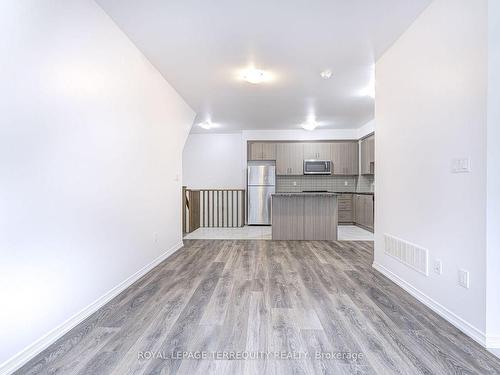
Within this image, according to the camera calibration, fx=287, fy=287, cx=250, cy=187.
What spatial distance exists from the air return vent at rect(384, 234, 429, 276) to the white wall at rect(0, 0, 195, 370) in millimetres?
2736

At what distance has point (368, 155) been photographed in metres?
6.86

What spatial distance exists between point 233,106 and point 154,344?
4361mm

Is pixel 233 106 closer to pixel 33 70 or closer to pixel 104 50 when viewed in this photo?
pixel 104 50

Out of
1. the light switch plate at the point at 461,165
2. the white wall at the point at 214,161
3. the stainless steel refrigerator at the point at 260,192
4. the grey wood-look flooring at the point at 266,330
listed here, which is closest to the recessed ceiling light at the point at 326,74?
the light switch plate at the point at 461,165

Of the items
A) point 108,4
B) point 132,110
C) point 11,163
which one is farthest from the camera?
point 132,110

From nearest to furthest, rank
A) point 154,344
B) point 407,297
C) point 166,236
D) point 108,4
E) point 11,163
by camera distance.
Answer: point 11,163, point 154,344, point 108,4, point 407,297, point 166,236

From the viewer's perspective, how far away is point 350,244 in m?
4.94

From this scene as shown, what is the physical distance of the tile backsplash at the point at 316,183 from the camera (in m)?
7.80

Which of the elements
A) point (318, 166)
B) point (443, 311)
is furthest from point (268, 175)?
point (443, 311)

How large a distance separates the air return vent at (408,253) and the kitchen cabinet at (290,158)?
4536mm

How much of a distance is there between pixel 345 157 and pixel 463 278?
5.87 metres

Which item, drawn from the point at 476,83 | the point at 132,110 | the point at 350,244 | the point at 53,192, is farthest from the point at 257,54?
the point at 350,244

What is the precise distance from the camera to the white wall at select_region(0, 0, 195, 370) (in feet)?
5.11

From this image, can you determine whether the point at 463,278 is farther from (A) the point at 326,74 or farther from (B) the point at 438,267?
(A) the point at 326,74
